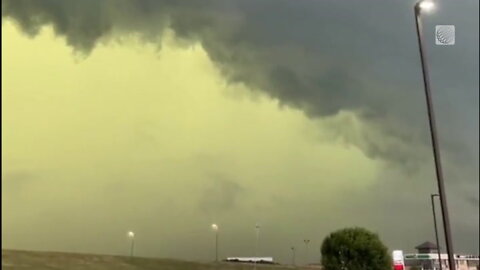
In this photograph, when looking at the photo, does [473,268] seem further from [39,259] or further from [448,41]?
[448,41]

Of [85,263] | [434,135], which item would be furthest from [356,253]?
[434,135]

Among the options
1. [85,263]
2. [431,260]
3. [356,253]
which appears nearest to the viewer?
[356,253]

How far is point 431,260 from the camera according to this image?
140875mm

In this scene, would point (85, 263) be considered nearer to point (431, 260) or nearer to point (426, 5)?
point (426, 5)

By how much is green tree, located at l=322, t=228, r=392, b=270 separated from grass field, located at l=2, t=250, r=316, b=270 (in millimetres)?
34221

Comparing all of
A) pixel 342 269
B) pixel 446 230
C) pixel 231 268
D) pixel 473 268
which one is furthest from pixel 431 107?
pixel 473 268

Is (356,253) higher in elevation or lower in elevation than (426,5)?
lower

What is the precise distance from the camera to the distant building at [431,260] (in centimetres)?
13025

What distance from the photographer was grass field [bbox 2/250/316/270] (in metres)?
68.4

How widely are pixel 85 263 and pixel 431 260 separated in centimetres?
10039

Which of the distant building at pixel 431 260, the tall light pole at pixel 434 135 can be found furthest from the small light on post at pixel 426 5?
the distant building at pixel 431 260

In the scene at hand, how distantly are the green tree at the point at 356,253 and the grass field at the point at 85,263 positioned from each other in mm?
34221

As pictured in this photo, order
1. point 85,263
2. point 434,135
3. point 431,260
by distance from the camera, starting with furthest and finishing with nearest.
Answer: point 431,260 < point 85,263 < point 434,135

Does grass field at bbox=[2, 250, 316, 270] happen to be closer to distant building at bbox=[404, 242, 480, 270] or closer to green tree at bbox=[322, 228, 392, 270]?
green tree at bbox=[322, 228, 392, 270]
